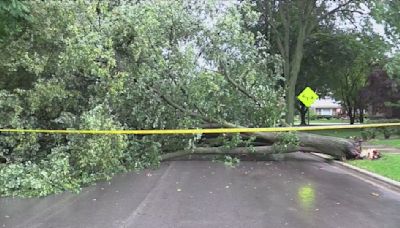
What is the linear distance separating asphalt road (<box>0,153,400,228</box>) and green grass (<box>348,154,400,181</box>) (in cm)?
73

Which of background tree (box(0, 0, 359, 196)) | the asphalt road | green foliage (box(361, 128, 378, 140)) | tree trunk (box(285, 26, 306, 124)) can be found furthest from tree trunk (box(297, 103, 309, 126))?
the asphalt road

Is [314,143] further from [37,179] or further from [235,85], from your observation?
[37,179]

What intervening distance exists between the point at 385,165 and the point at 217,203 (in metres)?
5.80

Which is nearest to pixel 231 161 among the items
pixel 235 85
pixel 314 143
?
pixel 235 85

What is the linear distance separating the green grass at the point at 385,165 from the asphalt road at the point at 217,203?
725 millimetres

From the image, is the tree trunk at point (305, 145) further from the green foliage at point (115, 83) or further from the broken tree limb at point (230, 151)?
the green foliage at point (115, 83)

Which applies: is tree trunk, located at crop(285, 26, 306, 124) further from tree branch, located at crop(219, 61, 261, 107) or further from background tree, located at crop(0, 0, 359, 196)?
tree branch, located at crop(219, 61, 261, 107)

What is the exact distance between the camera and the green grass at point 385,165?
34.8ft

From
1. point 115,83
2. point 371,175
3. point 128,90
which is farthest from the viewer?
point 128,90

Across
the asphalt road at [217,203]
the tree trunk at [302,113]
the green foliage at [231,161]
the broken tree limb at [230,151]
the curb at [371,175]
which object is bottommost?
the asphalt road at [217,203]

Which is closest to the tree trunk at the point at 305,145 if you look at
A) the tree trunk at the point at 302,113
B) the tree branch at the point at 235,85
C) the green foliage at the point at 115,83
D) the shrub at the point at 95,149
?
the green foliage at the point at 115,83

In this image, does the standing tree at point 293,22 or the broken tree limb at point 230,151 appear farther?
the standing tree at point 293,22

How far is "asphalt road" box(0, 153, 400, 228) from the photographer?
6.59 metres

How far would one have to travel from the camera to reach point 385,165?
1173 cm
